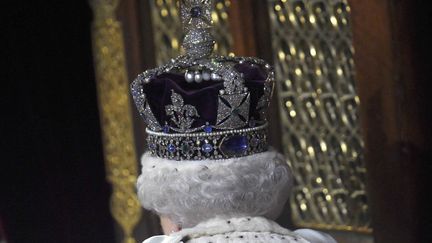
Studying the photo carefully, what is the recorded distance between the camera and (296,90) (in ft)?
8.77

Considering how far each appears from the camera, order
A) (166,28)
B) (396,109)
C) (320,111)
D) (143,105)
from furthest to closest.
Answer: (166,28) < (320,111) < (396,109) < (143,105)

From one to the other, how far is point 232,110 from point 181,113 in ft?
0.31

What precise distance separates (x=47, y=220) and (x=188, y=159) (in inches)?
55.6

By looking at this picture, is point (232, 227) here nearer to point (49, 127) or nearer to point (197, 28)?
point (197, 28)

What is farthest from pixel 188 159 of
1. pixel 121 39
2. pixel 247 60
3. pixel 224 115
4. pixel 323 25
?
pixel 121 39

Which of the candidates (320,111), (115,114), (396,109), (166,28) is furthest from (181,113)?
(115,114)

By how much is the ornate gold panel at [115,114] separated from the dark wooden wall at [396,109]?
91cm

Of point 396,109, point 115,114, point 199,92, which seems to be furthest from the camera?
point 115,114

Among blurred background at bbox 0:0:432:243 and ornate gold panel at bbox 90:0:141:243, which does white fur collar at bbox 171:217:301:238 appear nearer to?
blurred background at bbox 0:0:432:243

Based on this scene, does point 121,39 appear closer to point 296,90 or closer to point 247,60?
point 296,90

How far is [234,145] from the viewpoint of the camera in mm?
1809

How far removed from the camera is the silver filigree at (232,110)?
1.83m

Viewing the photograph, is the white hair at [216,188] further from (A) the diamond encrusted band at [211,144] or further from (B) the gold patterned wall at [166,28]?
(B) the gold patterned wall at [166,28]

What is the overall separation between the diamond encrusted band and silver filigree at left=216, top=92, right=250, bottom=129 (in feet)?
0.05
